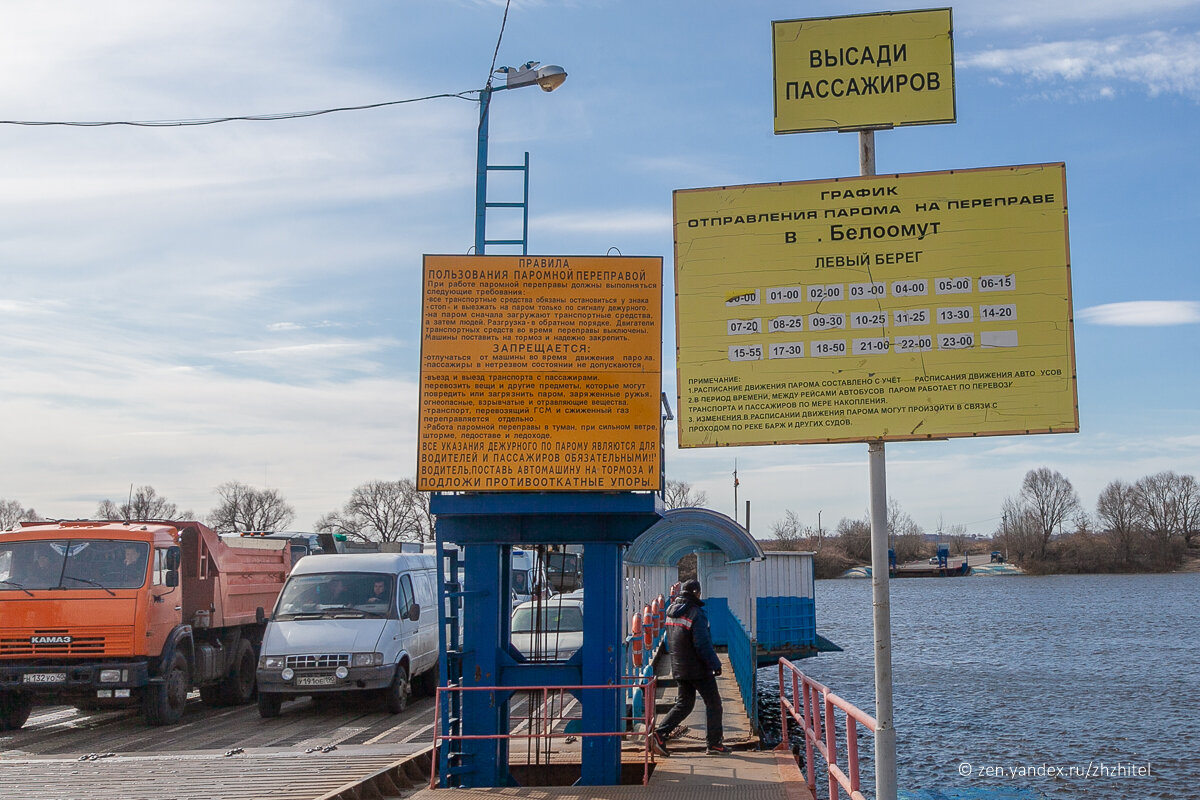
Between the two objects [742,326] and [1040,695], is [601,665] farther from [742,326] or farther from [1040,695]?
[1040,695]

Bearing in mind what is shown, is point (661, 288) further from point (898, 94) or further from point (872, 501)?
point (872, 501)

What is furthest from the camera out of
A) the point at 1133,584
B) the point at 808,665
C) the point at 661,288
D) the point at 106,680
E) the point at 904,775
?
the point at 1133,584

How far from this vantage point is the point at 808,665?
37562mm

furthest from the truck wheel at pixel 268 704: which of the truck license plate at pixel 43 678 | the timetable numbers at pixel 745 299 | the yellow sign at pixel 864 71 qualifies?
the yellow sign at pixel 864 71

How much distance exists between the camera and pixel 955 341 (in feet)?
23.7

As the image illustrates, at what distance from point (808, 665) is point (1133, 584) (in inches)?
3122

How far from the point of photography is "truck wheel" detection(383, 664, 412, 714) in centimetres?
1608

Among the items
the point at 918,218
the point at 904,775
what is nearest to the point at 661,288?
the point at 918,218

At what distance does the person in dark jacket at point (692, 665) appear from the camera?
11.2 m

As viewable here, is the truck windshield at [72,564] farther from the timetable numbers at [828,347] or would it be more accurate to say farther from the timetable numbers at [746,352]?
the timetable numbers at [828,347]

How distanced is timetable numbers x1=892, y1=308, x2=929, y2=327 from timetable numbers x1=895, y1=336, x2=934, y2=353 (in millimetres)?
101

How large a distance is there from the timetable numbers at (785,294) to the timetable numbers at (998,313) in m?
1.21

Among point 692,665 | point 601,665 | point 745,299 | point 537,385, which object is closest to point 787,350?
point 745,299

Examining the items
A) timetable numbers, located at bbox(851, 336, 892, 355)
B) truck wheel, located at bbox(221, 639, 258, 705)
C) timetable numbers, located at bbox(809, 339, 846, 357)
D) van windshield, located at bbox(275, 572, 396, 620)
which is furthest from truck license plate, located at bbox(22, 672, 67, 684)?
timetable numbers, located at bbox(851, 336, 892, 355)
